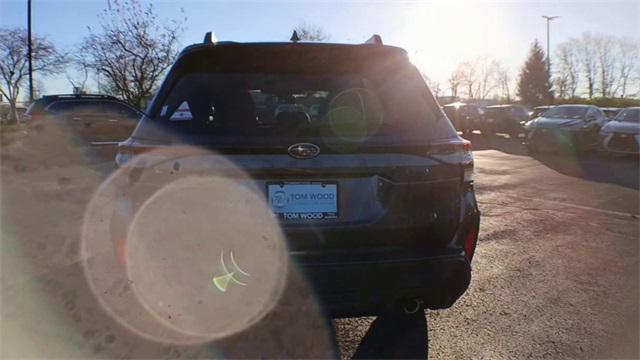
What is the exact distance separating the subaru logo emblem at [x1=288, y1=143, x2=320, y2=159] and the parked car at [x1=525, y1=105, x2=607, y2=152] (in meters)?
16.5

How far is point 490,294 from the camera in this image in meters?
4.39

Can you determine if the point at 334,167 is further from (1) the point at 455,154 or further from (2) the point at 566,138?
(2) the point at 566,138

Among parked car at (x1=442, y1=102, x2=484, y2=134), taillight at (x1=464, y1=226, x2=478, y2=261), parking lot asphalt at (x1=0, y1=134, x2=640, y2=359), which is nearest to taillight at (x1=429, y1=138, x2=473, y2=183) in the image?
taillight at (x1=464, y1=226, x2=478, y2=261)

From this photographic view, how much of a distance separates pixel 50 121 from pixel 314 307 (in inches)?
475

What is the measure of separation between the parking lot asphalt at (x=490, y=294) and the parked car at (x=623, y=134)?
8.09 metres

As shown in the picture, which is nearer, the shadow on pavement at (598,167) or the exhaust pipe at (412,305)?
the exhaust pipe at (412,305)

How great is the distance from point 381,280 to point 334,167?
24.0 inches

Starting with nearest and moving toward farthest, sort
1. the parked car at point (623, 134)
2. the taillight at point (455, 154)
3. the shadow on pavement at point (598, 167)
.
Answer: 1. the taillight at point (455, 154)
2. the shadow on pavement at point (598, 167)
3. the parked car at point (623, 134)

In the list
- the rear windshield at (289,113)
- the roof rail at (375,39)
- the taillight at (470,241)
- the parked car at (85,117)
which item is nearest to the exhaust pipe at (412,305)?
the taillight at (470,241)

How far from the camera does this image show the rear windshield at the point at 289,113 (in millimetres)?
2766

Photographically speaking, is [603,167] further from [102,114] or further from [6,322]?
[6,322]

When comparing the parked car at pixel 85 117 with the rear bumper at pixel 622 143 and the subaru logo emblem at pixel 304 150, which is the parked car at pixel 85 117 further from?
the rear bumper at pixel 622 143

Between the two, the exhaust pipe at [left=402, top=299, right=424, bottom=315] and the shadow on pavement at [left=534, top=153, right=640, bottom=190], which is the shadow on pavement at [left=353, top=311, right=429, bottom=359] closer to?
the exhaust pipe at [left=402, top=299, right=424, bottom=315]

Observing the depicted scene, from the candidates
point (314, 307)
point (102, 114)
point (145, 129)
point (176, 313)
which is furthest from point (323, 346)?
point (102, 114)
